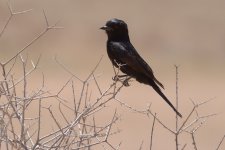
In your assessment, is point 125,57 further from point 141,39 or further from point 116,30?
point 141,39

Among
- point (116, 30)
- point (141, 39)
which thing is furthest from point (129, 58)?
point (141, 39)

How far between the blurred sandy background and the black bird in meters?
15.2

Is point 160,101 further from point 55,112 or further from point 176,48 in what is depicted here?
point 176,48

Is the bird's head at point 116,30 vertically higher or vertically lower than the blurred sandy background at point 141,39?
lower

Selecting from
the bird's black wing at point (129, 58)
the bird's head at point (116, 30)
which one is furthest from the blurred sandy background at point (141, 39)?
the bird's black wing at point (129, 58)

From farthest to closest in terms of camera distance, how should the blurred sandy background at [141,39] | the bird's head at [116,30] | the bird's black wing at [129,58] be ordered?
the blurred sandy background at [141,39]
the bird's head at [116,30]
the bird's black wing at [129,58]

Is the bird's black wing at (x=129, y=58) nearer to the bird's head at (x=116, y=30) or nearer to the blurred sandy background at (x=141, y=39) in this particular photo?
the bird's head at (x=116, y=30)

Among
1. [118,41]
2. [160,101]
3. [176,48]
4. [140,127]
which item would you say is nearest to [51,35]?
[176,48]

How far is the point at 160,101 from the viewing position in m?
23.8

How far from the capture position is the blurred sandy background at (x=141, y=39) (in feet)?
89.1

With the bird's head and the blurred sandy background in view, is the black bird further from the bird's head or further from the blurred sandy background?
the blurred sandy background

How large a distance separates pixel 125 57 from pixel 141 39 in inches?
911

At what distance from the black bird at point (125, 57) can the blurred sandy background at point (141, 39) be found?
15215mm

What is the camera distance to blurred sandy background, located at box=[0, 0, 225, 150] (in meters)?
27.2
